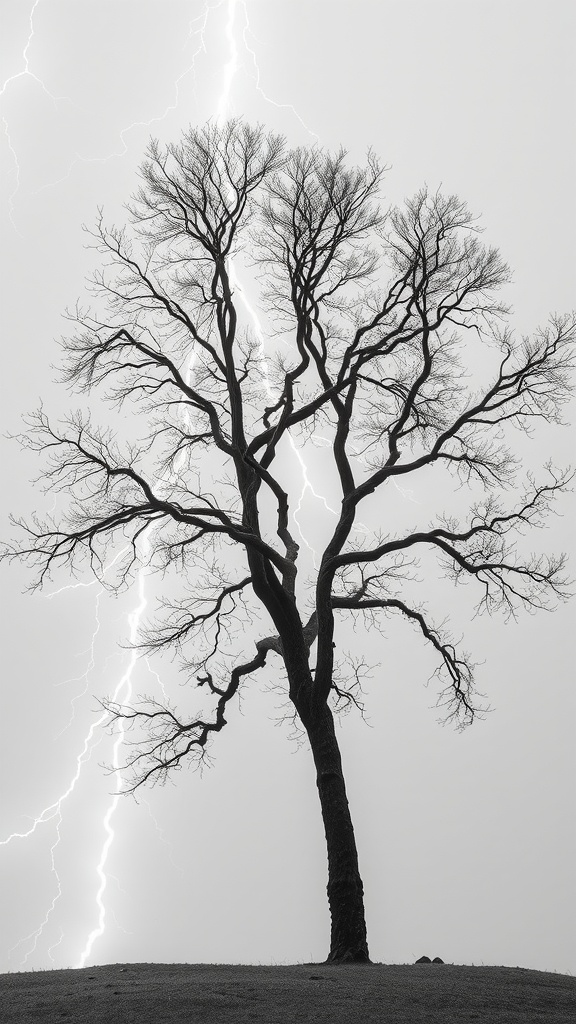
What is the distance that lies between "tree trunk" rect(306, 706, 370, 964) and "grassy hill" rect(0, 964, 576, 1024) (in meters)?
0.80

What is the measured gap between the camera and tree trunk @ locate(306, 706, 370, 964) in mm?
8531

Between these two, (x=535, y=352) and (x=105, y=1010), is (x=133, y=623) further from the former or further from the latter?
(x=105, y=1010)

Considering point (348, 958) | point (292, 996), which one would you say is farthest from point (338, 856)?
point (292, 996)

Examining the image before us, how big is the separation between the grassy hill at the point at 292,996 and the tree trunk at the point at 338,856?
80 cm

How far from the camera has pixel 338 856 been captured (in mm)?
8945

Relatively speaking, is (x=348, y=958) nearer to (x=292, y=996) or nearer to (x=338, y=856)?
(x=338, y=856)

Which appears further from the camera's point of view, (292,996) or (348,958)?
(348,958)

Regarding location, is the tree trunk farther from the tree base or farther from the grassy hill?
the grassy hill

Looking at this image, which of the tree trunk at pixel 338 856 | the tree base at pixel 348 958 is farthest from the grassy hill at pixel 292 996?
the tree trunk at pixel 338 856

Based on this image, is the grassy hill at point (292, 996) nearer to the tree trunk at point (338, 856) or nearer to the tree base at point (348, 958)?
the tree base at point (348, 958)

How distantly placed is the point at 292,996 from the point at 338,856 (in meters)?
2.92

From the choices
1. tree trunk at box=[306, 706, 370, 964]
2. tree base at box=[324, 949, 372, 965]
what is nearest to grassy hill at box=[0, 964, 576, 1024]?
tree base at box=[324, 949, 372, 965]

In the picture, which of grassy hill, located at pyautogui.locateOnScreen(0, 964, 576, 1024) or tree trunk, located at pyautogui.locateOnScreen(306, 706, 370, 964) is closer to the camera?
grassy hill, located at pyautogui.locateOnScreen(0, 964, 576, 1024)

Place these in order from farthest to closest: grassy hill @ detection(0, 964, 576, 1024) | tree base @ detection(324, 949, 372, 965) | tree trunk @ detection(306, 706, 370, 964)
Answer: tree trunk @ detection(306, 706, 370, 964) → tree base @ detection(324, 949, 372, 965) → grassy hill @ detection(0, 964, 576, 1024)
